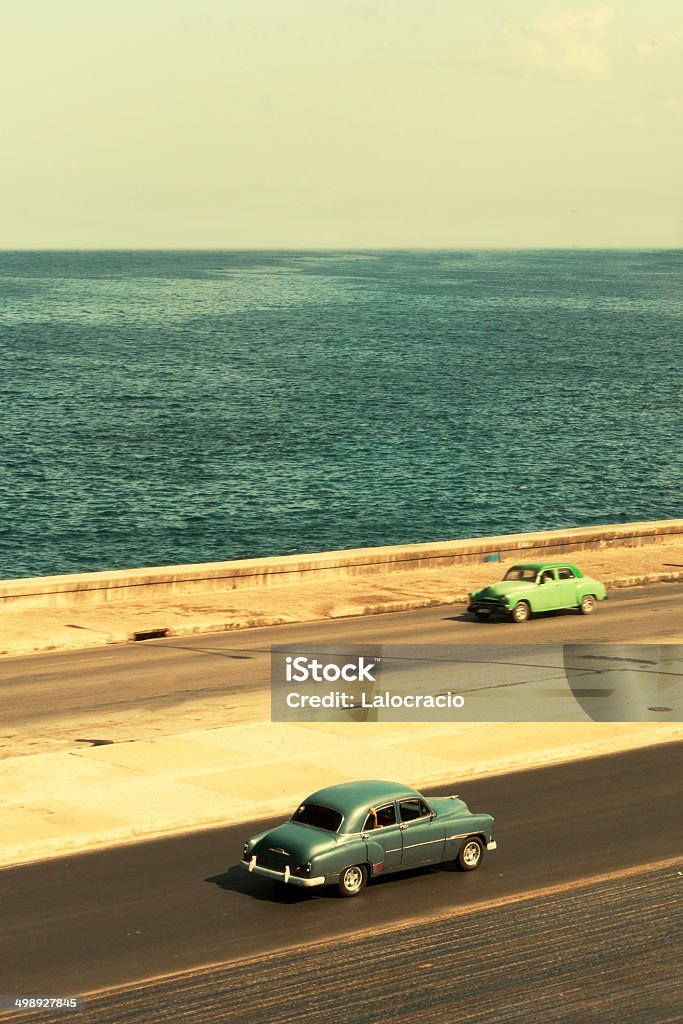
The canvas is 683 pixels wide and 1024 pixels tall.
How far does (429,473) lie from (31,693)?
59.0 meters

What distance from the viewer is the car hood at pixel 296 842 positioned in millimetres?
18625

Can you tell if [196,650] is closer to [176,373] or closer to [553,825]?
[553,825]

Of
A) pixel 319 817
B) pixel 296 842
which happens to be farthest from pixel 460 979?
pixel 319 817

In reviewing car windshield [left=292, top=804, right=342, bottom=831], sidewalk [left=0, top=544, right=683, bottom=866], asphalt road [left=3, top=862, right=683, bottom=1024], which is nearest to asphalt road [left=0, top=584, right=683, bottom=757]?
sidewalk [left=0, top=544, right=683, bottom=866]

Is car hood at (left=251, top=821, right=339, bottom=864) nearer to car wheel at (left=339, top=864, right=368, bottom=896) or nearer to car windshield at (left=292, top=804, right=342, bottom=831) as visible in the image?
car windshield at (left=292, top=804, right=342, bottom=831)

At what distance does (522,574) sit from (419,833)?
2153 centimetres

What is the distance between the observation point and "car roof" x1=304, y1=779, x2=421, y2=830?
755 inches

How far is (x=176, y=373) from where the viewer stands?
138 metres

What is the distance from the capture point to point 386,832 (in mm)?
19281

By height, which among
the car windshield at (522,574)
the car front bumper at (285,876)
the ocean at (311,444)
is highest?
the car front bumper at (285,876)

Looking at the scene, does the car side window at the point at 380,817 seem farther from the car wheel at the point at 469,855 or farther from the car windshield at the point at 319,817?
the car wheel at the point at 469,855

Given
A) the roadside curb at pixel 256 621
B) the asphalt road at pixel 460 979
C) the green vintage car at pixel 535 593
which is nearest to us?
the asphalt road at pixel 460 979

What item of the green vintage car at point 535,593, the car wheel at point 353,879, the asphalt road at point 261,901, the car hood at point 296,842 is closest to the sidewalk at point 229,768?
the asphalt road at point 261,901

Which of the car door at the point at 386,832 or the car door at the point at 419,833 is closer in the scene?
the car door at the point at 386,832
